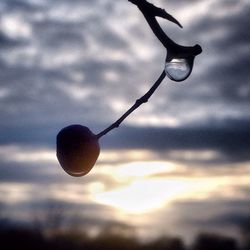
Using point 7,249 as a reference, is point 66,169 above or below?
below

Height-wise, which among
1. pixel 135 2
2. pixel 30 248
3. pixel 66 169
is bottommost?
pixel 66 169

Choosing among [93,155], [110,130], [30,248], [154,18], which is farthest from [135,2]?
[30,248]

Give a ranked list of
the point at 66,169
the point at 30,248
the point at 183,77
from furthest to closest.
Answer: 1. the point at 30,248
2. the point at 66,169
3. the point at 183,77

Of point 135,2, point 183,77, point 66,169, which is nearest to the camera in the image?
point 183,77

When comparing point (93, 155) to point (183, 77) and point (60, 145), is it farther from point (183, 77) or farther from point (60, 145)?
point (183, 77)

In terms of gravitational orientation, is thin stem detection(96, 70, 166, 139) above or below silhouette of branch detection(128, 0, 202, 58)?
below

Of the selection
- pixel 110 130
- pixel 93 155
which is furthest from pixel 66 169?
pixel 110 130

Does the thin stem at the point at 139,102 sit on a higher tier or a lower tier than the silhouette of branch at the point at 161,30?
lower

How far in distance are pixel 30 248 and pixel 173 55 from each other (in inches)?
2633

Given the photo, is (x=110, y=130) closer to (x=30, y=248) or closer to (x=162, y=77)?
(x=162, y=77)

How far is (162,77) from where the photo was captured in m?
2.57

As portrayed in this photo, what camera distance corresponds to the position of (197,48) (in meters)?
2.45

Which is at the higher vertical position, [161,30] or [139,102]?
[161,30]

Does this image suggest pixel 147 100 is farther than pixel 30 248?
No
